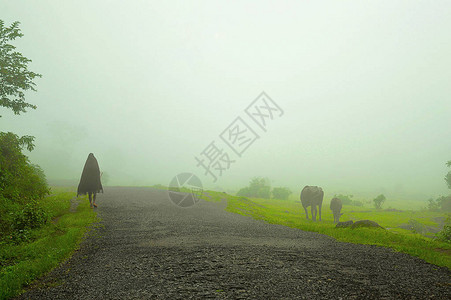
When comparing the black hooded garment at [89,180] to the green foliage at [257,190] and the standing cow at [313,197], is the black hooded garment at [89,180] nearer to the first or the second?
the standing cow at [313,197]

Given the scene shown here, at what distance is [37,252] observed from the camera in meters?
10.3

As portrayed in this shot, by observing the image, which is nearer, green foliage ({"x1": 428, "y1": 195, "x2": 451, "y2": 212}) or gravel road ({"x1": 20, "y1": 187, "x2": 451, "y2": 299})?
gravel road ({"x1": 20, "y1": 187, "x2": 451, "y2": 299})

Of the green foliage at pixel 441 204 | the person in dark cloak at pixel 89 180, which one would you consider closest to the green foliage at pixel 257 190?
the green foliage at pixel 441 204

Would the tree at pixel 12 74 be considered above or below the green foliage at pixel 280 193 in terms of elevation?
above

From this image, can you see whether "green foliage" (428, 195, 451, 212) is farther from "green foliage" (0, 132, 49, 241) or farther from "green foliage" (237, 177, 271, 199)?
"green foliage" (0, 132, 49, 241)

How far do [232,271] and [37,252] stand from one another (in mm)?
9238

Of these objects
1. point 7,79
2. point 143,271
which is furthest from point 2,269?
point 7,79

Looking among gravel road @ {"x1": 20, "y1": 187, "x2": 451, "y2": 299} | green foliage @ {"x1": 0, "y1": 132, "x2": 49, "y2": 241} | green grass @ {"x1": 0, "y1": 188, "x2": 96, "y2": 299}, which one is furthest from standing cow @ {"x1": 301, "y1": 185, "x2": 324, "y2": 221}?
green foliage @ {"x1": 0, "y1": 132, "x2": 49, "y2": 241}

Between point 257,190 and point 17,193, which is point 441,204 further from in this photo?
point 17,193

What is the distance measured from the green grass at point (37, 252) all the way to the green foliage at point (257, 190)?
70517 millimetres

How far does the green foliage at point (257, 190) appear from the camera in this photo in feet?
268

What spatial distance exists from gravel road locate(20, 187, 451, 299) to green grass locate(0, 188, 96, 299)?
1.63 feet

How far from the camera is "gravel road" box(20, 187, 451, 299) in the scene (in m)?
7.12

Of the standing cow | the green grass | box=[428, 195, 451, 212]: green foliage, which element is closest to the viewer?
the green grass
